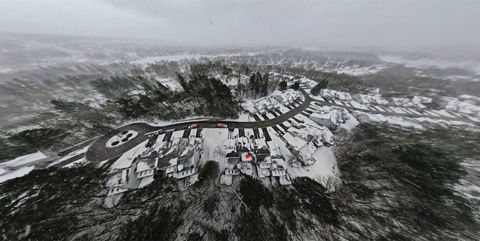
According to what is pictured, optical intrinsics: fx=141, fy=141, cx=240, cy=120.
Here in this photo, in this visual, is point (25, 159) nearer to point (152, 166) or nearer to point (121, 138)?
point (121, 138)

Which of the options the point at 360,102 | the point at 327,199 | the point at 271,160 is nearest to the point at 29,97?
the point at 271,160

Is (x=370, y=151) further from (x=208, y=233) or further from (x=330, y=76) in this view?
(x=330, y=76)

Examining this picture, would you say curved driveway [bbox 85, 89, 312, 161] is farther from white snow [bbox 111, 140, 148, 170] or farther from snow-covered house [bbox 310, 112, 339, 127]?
snow-covered house [bbox 310, 112, 339, 127]

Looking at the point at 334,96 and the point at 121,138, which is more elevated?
the point at 334,96

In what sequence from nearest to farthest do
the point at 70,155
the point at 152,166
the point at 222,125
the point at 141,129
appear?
the point at 152,166, the point at 70,155, the point at 141,129, the point at 222,125

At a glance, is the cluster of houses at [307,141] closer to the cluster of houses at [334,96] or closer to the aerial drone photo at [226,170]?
the aerial drone photo at [226,170]

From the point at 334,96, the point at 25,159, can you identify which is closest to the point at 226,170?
the point at 25,159

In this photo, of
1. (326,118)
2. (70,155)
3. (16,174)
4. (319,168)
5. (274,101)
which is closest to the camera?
(16,174)

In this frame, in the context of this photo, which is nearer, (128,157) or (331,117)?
(128,157)
